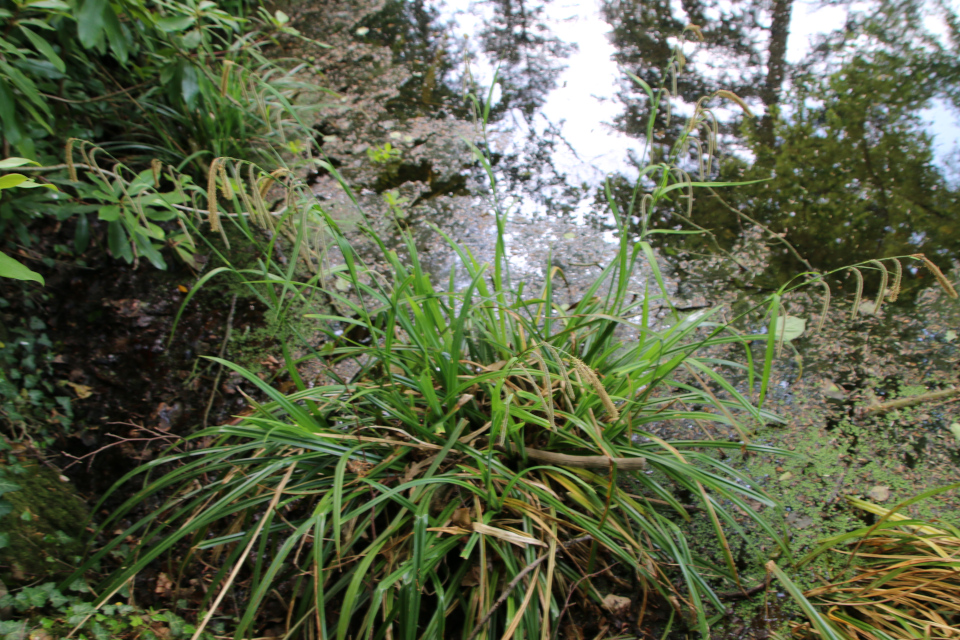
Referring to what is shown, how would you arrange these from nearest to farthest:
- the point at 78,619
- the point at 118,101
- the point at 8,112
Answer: the point at 78,619, the point at 8,112, the point at 118,101

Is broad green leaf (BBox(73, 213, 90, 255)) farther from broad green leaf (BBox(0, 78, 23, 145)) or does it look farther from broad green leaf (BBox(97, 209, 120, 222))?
broad green leaf (BBox(0, 78, 23, 145))

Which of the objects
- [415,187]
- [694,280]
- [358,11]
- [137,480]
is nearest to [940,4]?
[694,280]

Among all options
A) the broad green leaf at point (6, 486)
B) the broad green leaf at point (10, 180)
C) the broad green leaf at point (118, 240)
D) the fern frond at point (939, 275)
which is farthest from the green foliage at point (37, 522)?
the fern frond at point (939, 275)

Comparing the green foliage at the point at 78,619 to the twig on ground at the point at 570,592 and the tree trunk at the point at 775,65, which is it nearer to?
the twig on ground at the point at 570,592

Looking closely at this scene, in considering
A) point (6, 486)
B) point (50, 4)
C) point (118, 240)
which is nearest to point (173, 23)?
point (50, 4)

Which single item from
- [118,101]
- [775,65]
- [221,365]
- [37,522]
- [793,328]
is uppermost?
[775,65]

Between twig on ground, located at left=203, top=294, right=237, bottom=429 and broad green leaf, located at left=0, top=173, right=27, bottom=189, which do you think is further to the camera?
twig on ground, located at left=203, top=294, right=237, bottom=429

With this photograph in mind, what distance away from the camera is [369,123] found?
2.41 m

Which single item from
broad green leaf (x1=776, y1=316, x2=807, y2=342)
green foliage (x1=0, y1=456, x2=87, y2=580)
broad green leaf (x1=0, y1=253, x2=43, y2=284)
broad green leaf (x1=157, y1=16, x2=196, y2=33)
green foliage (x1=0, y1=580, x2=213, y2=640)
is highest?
broad green leaf (x1=157, y1=16, x2=196, y2=33)

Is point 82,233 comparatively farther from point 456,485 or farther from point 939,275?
point 939,275

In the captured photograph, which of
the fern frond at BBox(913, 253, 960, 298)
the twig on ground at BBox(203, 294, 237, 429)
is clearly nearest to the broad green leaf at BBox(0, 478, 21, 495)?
the twig on ground at BBox(203, 294, 237, 429)

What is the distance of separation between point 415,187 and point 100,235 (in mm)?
1071

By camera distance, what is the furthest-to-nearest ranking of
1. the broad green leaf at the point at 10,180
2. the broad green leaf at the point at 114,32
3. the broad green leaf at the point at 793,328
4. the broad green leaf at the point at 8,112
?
the broad green leaf at the point at 793,328, the broad green leaf at the point at 114,32, the broad green leaf at the point at 8,112, the broad green leaf at the point at 10,180

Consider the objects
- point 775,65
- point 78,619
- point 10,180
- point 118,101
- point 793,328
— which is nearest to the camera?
point 10,180
